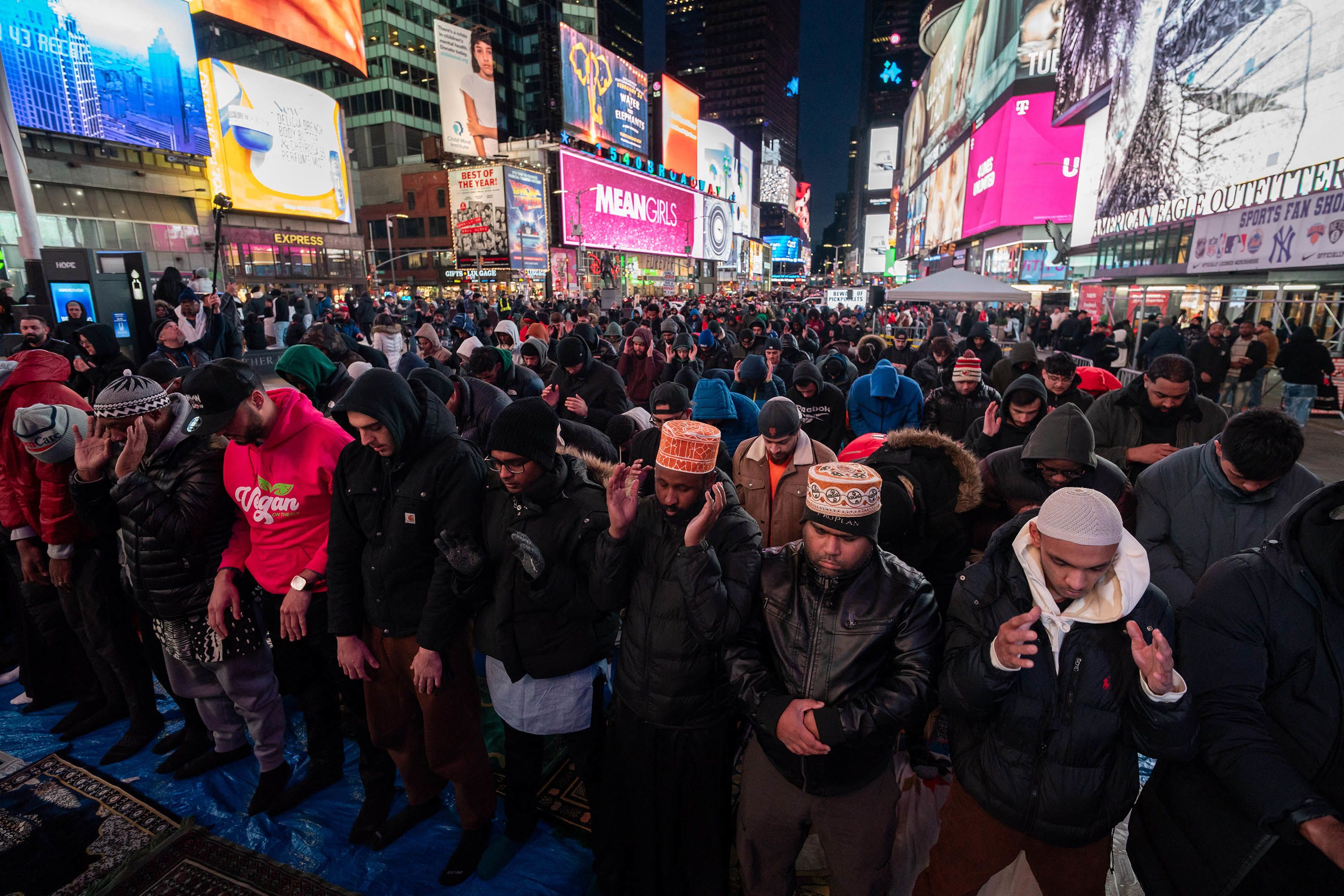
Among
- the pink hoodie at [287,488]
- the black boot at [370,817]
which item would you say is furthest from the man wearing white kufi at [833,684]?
the pink hoodie at [287,488]

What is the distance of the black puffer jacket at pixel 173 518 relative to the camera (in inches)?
127

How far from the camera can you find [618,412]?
6320 mm

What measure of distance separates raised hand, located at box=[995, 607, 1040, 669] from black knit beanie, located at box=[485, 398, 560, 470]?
1895 millimetres

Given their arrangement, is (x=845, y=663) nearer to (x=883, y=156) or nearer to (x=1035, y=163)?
(x=1035, y=163)

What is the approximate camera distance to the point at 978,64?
1972 inches

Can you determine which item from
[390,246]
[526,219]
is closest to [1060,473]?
[526,219]

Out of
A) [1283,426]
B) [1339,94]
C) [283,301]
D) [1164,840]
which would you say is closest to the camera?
[1164,840]

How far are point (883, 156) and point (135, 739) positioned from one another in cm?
13889

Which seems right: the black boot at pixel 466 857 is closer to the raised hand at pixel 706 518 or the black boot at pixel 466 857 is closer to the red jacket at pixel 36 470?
the raised hand at pixel 706 518

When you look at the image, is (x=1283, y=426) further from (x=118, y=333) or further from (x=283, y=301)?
(x=283, y=301)

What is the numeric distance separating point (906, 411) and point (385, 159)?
68.5 meters

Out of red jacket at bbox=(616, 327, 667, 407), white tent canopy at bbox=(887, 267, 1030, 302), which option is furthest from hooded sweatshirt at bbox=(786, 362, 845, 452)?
white tent canopy at bbox=(887, 267, 1030, 302)

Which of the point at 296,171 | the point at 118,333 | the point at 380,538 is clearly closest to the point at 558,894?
the point at 380,538

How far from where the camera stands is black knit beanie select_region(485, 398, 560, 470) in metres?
2.64
